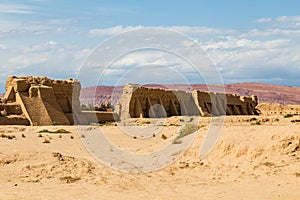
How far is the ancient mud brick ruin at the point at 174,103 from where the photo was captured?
33722 mm

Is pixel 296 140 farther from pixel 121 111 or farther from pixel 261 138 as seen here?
pixel 121 111

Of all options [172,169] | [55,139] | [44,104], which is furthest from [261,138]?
[44,104]

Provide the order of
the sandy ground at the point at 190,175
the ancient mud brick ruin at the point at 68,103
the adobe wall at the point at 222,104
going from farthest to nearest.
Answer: the adobe wall at the point at 222,104 < the ancient mud brick ruin at the point at 68,103 < the sandy ground at the point at 190,175

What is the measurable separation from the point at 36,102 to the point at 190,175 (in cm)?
2116

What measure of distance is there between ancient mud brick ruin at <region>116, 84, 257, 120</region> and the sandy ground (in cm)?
2018

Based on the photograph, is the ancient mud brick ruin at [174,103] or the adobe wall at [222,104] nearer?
the ancient mud brick ruin at [174,103]

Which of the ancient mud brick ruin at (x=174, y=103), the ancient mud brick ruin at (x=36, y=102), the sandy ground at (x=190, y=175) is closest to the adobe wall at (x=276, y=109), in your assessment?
the ancient mud brick ruin at (x=174, y=103)

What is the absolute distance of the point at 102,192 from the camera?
9133 mm

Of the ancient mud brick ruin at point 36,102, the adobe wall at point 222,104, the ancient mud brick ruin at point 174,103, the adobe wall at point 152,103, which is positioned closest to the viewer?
the ancient mud brick ruin at point 36,102

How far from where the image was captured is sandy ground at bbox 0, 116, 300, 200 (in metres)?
9.12

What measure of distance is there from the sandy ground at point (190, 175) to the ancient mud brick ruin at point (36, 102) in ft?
50.2

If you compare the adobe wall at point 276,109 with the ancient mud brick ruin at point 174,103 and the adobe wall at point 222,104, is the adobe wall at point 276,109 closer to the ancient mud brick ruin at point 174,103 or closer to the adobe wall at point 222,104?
the adobe wall at point 222,104

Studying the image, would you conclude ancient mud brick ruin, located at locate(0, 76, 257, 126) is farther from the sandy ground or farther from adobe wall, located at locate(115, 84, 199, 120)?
the sandy ground

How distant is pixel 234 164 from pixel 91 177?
4.04 m
